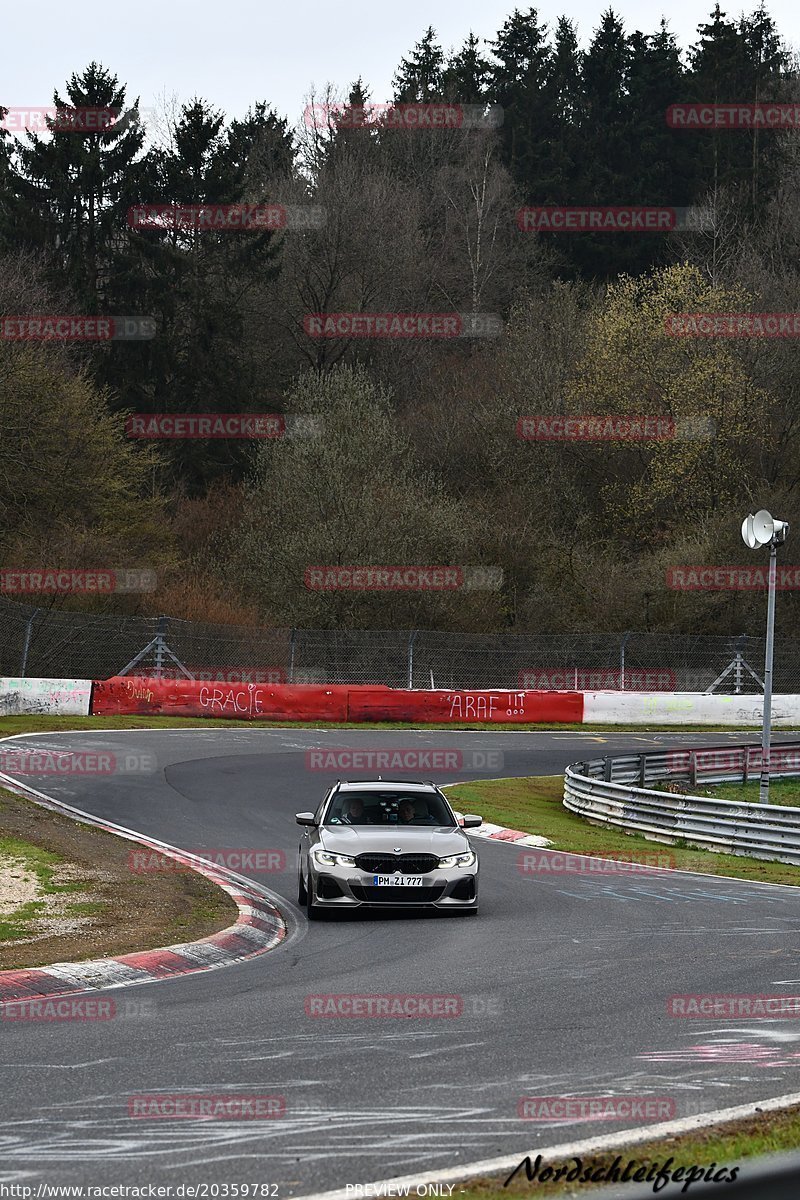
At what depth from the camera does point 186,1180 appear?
529cm

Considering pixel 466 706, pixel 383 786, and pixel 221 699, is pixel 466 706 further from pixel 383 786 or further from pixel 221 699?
pixel 383 786

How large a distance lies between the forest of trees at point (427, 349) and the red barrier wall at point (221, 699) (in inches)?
294

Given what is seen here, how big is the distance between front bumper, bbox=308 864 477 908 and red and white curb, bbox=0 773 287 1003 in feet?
1.72

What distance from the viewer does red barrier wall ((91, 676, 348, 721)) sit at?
34750mm

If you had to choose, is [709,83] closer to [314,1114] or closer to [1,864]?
[1,864]

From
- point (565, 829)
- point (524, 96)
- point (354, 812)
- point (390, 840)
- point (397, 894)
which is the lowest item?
point (565, 829)

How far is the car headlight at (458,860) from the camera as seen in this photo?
1373 cm

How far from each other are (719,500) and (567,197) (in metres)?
31.0

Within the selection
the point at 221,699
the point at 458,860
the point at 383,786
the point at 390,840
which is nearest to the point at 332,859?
the point at 390,840

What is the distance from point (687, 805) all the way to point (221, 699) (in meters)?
15.8

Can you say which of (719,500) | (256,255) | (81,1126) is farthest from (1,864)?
(256,255)

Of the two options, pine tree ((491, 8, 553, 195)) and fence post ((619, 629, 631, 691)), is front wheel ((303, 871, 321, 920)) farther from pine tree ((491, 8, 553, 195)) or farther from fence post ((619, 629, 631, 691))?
pine tree ((491, 8, 553, 195))

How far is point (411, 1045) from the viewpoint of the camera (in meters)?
7.86

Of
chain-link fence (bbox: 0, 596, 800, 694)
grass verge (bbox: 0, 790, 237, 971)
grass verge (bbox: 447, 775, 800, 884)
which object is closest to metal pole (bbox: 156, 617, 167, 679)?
chain-link fence (bbox: 0, 596, 800, 694)
